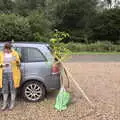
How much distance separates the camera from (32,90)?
364 inches

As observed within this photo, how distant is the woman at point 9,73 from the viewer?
8.62 meters

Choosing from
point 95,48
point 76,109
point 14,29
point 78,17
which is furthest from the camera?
point 78,17

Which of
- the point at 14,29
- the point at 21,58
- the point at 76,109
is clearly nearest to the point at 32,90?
the point at 21,58

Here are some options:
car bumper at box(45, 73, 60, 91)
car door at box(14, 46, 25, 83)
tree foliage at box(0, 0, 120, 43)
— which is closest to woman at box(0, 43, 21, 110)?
car door at box(14, 46, 25, 83)

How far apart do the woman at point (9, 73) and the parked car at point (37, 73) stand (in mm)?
429

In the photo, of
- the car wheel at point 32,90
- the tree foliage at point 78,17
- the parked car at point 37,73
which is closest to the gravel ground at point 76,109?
the car wheel at point 32,90

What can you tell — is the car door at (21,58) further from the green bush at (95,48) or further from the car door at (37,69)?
the green bush at (95,48)

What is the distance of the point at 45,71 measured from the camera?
30.1 feet

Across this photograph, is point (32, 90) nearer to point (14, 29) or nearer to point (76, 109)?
point (76, 109)

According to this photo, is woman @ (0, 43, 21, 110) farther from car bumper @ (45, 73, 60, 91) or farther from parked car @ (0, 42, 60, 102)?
car bumper @ (45, 73, 60, 91)

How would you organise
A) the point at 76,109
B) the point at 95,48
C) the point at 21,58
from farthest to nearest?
1. the point at 95,48
2. the point at 21,58
3. the point at 76,109

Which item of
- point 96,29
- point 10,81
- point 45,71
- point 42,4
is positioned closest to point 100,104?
point 45,71

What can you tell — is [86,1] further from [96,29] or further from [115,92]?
[115,92]

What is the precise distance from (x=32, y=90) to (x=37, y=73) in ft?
1.55
